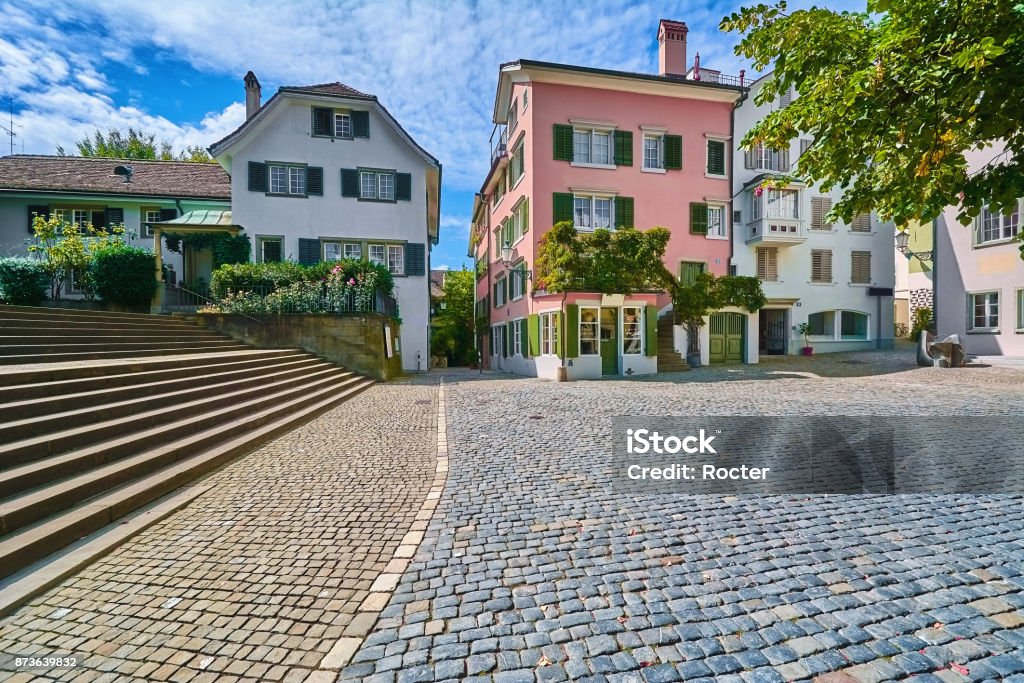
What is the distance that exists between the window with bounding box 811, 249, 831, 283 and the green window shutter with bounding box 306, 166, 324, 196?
2328 cm

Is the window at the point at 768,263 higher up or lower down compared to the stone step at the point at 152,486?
higher up

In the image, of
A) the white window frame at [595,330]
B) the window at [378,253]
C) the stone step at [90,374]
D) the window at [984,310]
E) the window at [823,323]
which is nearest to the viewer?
the stone step at [90,374]

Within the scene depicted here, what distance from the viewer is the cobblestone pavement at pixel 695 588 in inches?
93.7

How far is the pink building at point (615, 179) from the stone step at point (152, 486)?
1094cm

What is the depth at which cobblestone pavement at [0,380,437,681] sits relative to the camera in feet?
8.23

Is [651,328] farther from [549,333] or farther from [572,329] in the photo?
[549,333]

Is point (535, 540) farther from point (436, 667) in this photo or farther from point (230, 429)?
point (230, 429)

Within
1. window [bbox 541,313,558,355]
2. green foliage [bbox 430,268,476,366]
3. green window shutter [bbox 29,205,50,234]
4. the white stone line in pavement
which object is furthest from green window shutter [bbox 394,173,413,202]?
the white stone line in pavement

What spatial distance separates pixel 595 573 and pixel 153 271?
63.3 ft

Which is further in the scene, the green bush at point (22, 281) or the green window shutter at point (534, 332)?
the green window shutter at point (534, 332)

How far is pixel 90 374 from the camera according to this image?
6.71 m

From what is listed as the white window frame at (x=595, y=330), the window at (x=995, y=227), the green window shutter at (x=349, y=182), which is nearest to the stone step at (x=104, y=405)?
the white window frame at (x=595, y=330)

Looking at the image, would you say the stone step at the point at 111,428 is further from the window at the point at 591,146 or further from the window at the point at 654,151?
the window at the point at 654,151

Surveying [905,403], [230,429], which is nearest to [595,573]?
[230,429]
